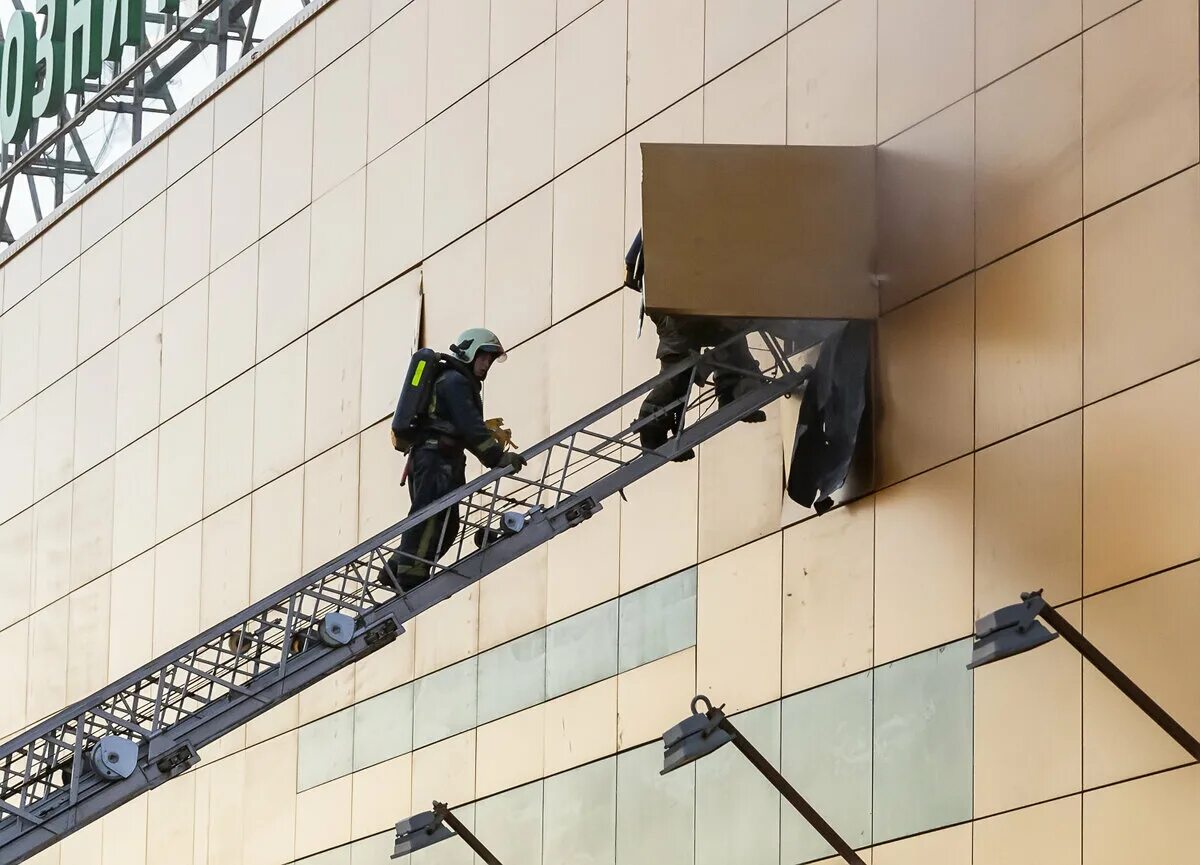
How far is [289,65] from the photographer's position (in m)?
29.2

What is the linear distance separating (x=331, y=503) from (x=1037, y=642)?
1377 cm

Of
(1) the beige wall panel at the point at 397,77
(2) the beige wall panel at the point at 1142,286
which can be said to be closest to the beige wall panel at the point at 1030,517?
(2) the beige wall panel at the point at 1142,286

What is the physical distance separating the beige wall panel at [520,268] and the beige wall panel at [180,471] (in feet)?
22.4

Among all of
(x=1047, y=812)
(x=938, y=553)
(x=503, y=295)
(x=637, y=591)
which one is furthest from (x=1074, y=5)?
(x=503, y=295)

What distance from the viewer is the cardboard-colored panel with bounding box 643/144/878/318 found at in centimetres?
1766

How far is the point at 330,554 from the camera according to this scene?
25.9m

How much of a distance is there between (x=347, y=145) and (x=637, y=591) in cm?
870

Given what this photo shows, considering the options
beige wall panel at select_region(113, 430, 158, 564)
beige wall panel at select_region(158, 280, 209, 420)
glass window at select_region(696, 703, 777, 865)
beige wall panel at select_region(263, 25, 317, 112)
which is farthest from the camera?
beige wall panel at select_region(113, 430, 158, 564)

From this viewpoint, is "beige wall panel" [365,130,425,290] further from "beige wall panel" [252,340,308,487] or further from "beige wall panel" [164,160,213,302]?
"beige wall panel" [164,160,213,302]

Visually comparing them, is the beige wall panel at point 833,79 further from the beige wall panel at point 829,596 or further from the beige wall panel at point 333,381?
the beige wall panel at point 333,381

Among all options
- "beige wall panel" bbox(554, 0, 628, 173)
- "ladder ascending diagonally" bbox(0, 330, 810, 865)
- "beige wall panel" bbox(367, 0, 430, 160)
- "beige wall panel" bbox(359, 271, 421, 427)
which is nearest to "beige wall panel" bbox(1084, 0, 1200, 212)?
"ladder ascending diagonally" bbox(0, 330, 810, 865)

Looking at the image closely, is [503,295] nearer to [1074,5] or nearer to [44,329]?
[1074,5]

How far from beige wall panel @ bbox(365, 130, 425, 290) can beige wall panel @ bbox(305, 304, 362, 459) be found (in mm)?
645

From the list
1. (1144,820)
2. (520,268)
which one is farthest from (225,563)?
(1144,820)
